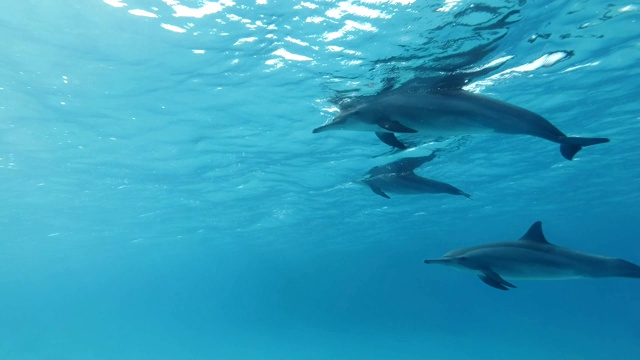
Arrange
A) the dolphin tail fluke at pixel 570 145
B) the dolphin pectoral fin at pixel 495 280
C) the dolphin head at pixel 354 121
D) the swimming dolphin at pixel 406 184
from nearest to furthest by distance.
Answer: the dolphin tail fluke at pixel 570 145 → the dolphin pectoral fin at pixel 495 280 → the dolphin head at pixel 354 121 → the swimming dolphin at pixel 406 184

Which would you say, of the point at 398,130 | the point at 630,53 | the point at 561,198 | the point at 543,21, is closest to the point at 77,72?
the point at 398,130

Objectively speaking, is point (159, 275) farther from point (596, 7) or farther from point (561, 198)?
point (596, 7)

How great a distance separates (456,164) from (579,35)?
40.5 feet

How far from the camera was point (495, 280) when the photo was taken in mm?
7855

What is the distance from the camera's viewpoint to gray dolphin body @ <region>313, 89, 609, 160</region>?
7.52m

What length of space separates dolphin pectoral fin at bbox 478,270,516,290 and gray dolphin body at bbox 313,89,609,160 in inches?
90.2

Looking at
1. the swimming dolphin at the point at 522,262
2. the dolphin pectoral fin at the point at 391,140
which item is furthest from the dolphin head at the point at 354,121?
the swimming dolphin at the point at 522,262

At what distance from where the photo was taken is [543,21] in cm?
1053

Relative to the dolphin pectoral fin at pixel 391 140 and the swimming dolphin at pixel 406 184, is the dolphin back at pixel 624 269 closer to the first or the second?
the swimming dolphin at pixel 406 184

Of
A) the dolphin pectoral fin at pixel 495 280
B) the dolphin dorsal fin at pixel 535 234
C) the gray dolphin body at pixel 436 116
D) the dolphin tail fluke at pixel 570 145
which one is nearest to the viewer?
the dolphin tail fluke at pixel 570 145

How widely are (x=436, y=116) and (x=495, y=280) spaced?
110 inches

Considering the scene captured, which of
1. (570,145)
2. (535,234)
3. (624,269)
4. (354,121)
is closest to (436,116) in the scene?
(354,121)

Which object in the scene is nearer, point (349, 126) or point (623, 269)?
point (623, 269)

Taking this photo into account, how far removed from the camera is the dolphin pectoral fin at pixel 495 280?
7.68 meters
